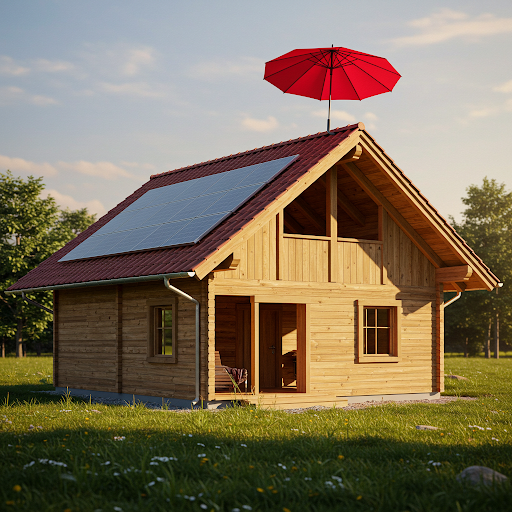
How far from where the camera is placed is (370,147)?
14.6 meters

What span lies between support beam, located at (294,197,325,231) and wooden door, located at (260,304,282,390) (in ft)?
7.84

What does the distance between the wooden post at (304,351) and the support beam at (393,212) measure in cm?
325

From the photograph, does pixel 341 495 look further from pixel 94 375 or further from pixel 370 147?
pixel 94 375

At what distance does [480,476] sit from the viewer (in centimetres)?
652

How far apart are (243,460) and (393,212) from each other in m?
9.71

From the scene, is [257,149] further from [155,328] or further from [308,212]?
[155,328]

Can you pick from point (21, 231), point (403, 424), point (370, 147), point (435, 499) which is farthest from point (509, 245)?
point (435, 499)

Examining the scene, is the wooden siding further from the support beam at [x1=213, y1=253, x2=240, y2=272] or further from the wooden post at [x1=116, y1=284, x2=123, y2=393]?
the wooden post at [x1=116, y1=284, x2=123, y2=393]

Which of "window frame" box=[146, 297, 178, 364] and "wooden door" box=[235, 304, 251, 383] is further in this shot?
"wooden door" box=[235, 304, 251, 383]

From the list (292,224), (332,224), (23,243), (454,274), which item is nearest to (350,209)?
(332,224)

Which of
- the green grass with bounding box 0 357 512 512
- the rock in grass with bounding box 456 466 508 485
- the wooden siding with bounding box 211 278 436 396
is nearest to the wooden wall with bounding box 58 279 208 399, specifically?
the wooden siding with bounding box 211 278 436 396

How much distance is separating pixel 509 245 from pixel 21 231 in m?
30.9

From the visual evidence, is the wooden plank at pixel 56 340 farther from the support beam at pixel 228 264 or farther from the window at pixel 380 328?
the window at pixel 380 328

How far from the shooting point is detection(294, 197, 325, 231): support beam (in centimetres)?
1736
